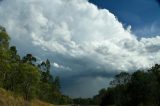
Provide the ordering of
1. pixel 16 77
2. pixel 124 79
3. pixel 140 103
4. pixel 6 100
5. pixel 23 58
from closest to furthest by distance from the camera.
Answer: pixel 6 100, pixel 16 77, pixel 140 103, pixel 124 79, pixel 23 58

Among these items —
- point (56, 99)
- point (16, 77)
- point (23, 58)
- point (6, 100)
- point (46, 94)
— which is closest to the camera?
point (6, 100)

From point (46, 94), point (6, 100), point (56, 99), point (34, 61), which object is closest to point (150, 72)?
point (34, 61)

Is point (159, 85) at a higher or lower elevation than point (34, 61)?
lower

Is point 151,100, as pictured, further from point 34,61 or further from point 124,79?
point 34,61

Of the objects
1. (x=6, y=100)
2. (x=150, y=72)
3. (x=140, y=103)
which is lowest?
(x=6, y=100)

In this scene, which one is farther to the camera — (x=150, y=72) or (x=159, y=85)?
(x=150, y=72)

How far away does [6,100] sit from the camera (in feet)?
172

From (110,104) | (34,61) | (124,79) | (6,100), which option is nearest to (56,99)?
(110,104)

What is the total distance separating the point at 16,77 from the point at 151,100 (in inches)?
1232

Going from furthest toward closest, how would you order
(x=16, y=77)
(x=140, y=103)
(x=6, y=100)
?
(x=140, y=103)
(x=16, y=77)
(x=6, y=100)

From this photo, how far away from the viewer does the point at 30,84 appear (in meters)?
108

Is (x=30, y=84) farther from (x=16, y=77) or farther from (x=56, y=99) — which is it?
(x=56, y=99)

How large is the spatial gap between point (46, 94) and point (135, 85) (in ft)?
195

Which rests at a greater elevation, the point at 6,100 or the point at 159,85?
the point at 159,85
